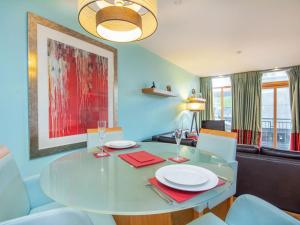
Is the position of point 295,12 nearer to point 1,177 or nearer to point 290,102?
point 1,177

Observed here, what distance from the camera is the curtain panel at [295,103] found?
4.29 metres

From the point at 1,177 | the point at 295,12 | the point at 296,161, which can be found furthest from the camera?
the point at 295,12

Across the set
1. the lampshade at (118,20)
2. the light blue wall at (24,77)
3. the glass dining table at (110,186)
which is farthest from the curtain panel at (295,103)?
the lampshade at (118,20)

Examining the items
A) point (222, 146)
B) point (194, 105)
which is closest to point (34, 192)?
point (222, 146)

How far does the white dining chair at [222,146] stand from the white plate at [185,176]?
651 mm

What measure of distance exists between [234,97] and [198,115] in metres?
1.25

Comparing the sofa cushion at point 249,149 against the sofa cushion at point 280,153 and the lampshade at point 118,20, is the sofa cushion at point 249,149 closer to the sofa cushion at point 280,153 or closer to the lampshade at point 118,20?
the sofa cushion at point 280,153

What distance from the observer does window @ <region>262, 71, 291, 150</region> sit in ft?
15.3

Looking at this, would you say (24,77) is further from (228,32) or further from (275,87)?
(275,87)

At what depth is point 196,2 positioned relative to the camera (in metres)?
1.80

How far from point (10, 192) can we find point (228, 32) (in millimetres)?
2957

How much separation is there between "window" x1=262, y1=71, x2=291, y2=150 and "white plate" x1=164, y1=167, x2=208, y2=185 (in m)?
5.13

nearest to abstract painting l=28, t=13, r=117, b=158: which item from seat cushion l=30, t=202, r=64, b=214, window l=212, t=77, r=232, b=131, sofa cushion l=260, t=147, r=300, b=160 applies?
seat cushion l=30, t=202, r=64, b=214

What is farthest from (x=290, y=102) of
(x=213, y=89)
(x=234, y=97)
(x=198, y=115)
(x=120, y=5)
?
(x=120, y=5)
